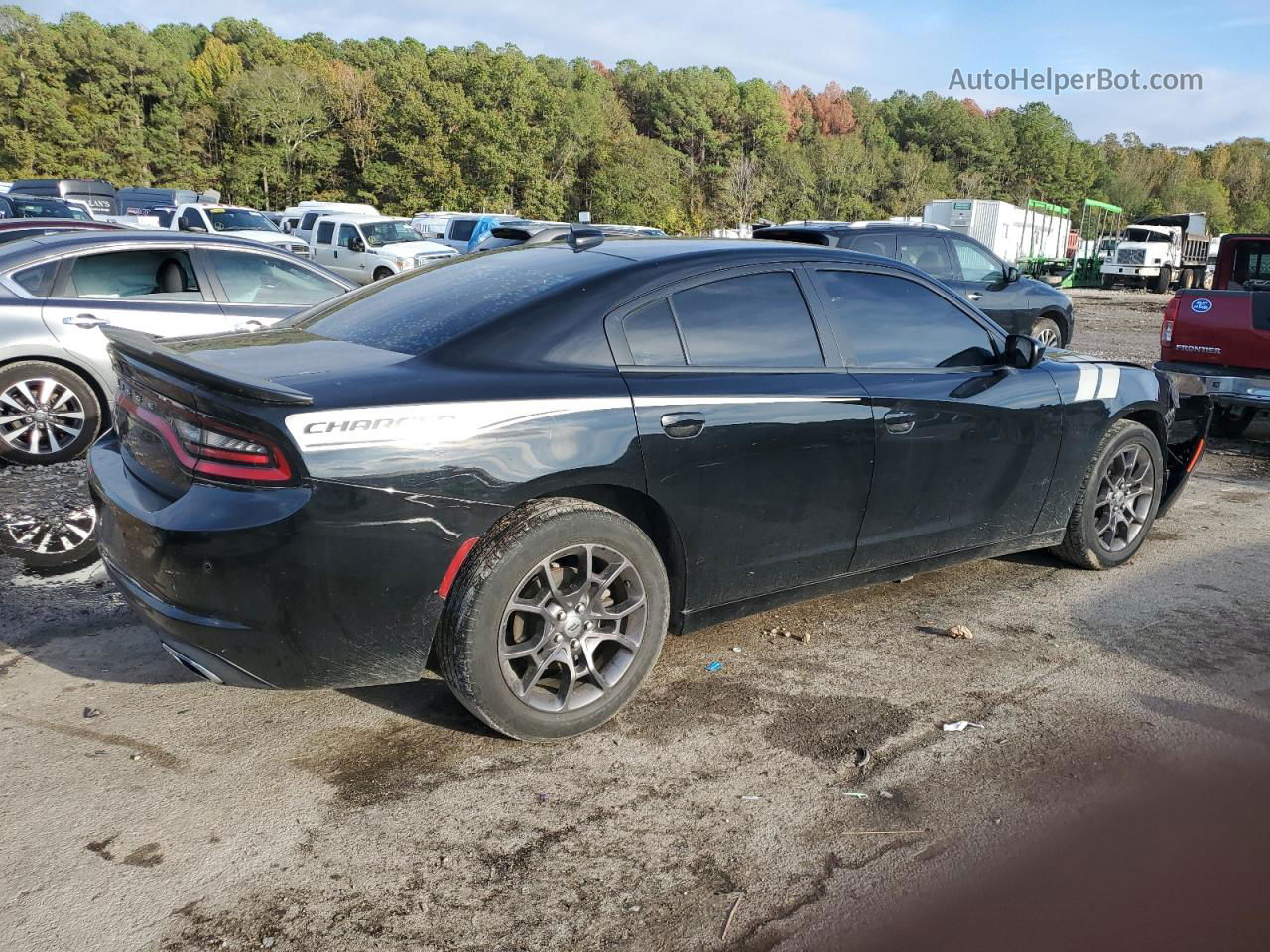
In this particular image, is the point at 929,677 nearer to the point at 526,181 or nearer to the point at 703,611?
the point at 703,611

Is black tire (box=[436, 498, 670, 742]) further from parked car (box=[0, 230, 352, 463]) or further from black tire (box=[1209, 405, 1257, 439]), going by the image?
black tire (box=[1209, 405, 1257, 439])

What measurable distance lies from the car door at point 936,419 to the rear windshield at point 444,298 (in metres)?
1.03

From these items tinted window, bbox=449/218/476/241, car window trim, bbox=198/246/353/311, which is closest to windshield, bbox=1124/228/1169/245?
tinted window, bbox=449/218/476/241

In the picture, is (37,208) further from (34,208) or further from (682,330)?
(682,330)

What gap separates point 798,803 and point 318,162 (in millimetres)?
68720

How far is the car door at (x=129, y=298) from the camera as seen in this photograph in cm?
701

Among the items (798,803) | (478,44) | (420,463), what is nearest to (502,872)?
(798,803)

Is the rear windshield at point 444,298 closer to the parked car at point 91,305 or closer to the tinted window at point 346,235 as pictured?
the parked car at point 91,305

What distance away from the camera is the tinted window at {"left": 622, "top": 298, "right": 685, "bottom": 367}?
138 inches

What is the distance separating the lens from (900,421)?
13.3ft

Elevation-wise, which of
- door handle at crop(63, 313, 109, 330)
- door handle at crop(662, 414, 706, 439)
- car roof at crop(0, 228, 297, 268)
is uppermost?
car roof at crop(0, 228, 297, 268)

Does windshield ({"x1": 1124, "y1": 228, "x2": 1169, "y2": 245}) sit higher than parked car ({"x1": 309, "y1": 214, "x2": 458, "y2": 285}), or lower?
higher

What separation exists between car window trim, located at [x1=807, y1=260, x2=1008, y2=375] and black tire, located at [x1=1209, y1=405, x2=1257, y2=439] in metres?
5.71

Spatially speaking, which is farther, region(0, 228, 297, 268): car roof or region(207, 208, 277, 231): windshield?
region(207, 208, 277, 231): windshield
